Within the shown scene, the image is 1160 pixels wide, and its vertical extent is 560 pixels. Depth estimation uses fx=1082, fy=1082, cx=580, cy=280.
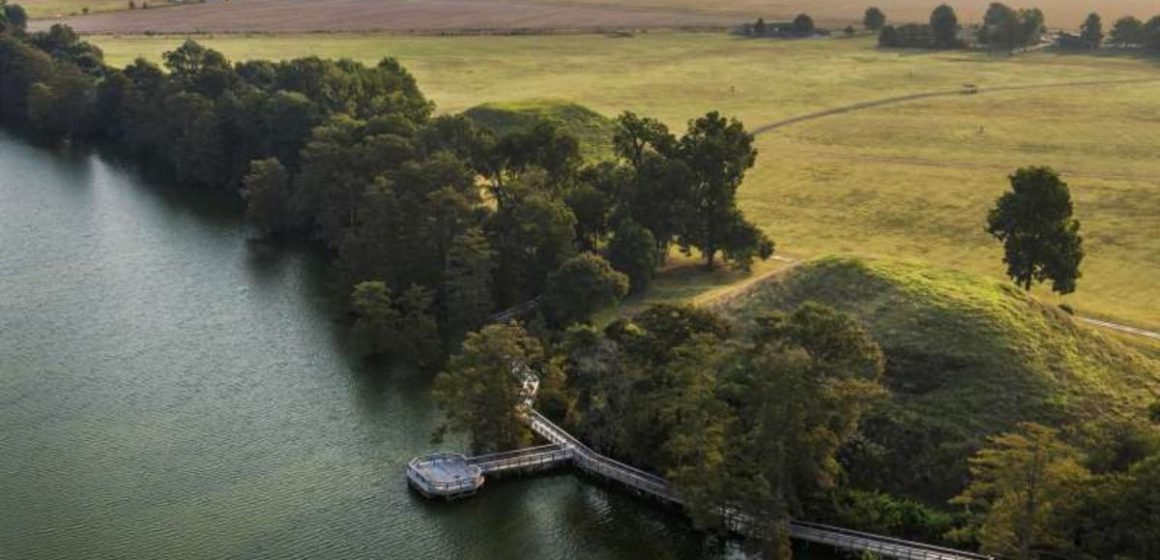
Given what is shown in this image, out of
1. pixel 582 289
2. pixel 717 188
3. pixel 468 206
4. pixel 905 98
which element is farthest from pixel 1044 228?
pixel 905 98

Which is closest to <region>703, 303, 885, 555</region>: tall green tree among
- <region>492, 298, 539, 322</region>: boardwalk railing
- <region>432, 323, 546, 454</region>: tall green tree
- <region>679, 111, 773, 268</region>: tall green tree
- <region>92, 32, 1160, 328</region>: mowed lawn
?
<region>432, 323, 546, 454</region>: tall green tree

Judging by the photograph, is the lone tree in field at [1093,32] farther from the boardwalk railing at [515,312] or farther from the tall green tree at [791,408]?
the tall green tree at [791,408]

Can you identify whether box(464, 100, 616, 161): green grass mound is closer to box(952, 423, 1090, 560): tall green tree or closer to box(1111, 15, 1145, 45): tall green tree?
box(952, 423, 1090, 560): tall green tree

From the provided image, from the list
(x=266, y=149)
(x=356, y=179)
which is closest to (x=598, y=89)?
(x=266, y=149)

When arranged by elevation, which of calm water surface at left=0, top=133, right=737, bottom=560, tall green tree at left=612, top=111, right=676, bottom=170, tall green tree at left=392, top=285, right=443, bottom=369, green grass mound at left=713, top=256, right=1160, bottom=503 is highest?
tall green tree at left=612, top=111, right=676, bottom=170

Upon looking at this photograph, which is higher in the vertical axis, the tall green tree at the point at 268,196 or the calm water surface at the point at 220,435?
the tall green tree at the point at 268,196

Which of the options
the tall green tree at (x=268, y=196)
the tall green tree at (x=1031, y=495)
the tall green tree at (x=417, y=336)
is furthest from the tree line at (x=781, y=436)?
the tall green tree at (x=268, y=196)

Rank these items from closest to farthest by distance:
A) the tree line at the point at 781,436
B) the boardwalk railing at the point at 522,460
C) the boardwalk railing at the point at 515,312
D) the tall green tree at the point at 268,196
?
the tree line at the point at 781,436 < the boardwalk railing at the point at 522,460 < the boardwalk railing at the point at 515,312 < the tall green tree at the point at 268,196
